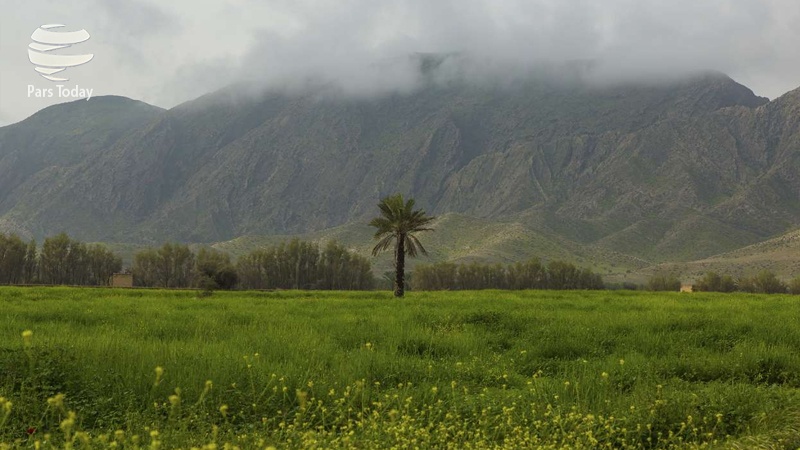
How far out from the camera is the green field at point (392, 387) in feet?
26.5

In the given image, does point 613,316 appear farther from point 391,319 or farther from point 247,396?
point 247,396

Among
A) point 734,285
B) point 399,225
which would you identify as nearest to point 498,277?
point 734,285

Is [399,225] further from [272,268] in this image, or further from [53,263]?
[53,263]

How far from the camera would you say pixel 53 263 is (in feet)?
342

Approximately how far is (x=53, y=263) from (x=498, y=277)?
262 ft

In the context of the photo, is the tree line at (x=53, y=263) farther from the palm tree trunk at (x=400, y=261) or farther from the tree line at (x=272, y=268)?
the palm tree trunk at (x=400, y=261)

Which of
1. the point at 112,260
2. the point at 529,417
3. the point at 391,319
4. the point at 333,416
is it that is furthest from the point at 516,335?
the point at 112,260

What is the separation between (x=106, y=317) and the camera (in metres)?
17.8

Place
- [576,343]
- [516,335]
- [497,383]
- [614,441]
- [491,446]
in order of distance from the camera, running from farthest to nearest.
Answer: [516,335]
[576,343]
[497,383]
[614,441]
[491,446]

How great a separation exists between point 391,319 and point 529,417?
919 cm

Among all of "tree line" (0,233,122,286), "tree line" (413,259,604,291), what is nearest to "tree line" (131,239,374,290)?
"tree line" (0,233,122,286)

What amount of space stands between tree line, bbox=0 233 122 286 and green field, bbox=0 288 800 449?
98174 mm

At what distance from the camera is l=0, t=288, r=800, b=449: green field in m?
8.06

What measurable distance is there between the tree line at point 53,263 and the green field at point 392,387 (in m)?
98.2
